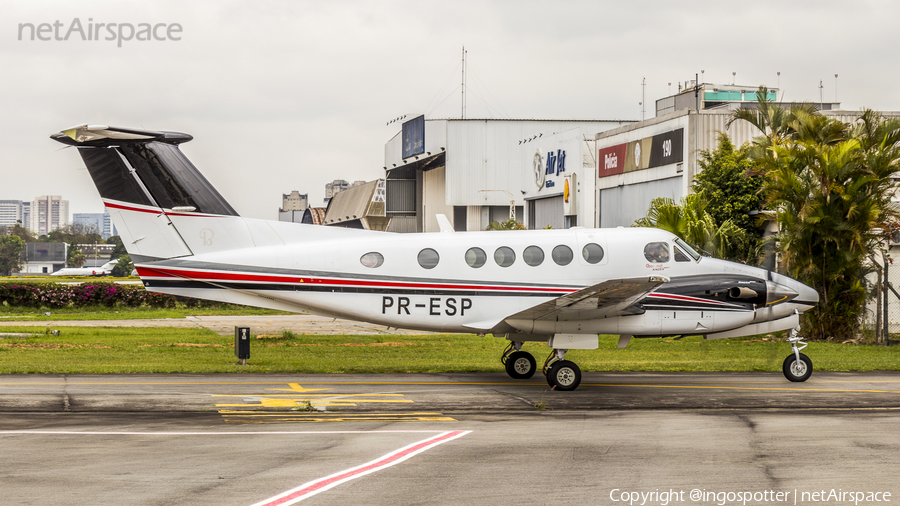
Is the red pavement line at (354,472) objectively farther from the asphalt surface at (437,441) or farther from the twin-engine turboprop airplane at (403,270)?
the twin-engine turboprop airplane at (403,270)

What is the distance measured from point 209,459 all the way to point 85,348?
602 inches

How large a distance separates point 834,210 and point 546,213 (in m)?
34.0

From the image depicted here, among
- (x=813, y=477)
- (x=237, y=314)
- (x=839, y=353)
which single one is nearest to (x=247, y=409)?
(x=813, y=477)

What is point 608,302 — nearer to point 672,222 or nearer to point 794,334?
point 794,334

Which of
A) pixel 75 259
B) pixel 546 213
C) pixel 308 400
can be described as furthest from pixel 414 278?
pixel 75 259

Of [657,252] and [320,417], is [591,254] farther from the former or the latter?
[320,417]

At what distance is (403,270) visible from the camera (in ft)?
53.4

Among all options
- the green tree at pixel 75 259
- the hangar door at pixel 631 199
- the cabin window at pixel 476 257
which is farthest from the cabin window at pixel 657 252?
the green tree at pixel 75 259

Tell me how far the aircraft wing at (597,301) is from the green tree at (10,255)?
14397cm

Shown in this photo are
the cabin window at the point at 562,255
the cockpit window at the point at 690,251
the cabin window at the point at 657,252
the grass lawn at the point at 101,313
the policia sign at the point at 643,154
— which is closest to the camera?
the cabin window at the point at 562,255

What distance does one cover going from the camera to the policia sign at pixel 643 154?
38875 millimetres

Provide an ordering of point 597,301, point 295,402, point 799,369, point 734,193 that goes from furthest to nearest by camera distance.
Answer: point 734,193, point 799,369, point 597,301, point 295,402

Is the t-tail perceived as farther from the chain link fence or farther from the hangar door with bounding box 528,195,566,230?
the hangar door with bounding box 528,195,566,230

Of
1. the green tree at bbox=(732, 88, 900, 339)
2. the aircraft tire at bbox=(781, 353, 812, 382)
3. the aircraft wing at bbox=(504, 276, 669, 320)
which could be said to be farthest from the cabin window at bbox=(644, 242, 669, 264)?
the green tree at bbox=(732, 88, 900, 339)
